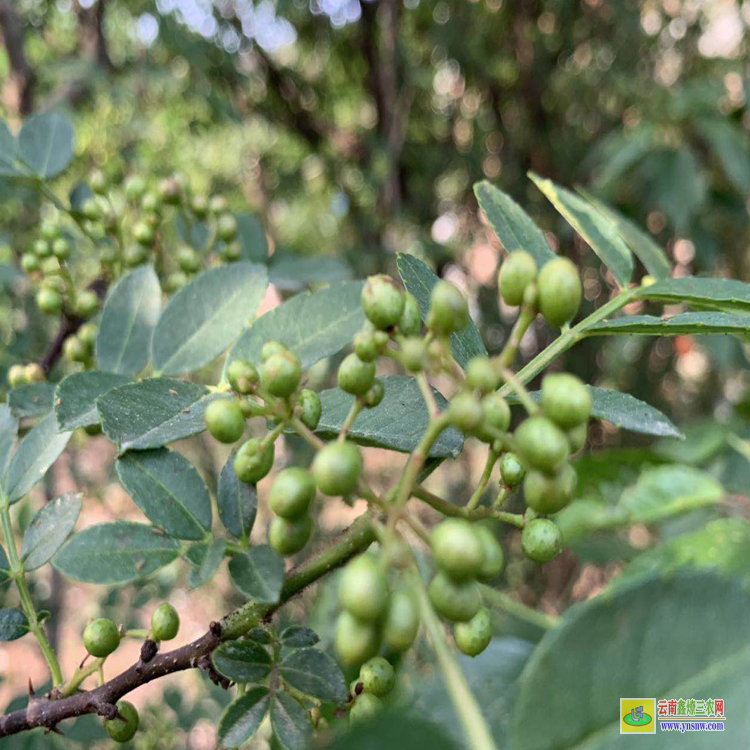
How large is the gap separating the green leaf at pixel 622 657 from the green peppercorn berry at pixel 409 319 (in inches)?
7.8

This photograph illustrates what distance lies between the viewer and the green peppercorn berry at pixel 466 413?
359mm

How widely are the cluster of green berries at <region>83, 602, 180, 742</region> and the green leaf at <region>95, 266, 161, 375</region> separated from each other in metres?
0.27

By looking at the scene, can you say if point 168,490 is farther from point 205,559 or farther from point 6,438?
point 6,438

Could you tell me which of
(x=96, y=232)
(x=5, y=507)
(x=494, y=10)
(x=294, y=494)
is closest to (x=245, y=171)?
(x=494, y=10)

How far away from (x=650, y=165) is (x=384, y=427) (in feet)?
6.22

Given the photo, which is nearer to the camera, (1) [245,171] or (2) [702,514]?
(2) [702,514]

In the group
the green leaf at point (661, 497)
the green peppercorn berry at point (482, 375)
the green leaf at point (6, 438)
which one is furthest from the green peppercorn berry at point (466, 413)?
the green leaf at point (661, 497)

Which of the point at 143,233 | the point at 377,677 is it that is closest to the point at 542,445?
the point at 377,677

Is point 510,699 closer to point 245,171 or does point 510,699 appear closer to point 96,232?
point 96,232

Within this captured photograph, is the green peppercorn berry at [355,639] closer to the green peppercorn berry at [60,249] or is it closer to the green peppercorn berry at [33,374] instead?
the green peppercorn berry at [33,374]

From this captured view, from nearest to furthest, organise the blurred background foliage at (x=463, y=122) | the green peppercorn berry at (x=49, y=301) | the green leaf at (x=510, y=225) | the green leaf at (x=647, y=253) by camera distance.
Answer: the green leaf at (x=510, y=225)
the green leaf at (x=647, y=253)
the green peppercorn berry at (x=49, y=301)
the blurred background foliage at (x=463, y=122)

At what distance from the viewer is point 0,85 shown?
96.7 inches

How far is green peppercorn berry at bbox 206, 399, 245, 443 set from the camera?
18.4 inches

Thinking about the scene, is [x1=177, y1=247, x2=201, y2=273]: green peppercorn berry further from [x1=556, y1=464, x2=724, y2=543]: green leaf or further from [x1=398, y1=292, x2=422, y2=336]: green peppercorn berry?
[x1=556, y1=464, x2=724, y2=543]: green leaf
